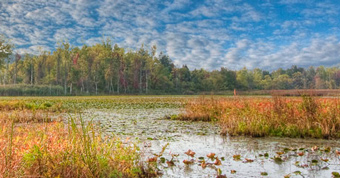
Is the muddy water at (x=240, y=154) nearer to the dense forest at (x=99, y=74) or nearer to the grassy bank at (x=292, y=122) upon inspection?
the grassy bank at (x=292, y=122)

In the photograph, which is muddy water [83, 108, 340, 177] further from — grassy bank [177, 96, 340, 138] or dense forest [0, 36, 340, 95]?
dense forest [0, 36, 340, 95]

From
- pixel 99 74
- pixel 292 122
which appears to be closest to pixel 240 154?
pixel 292 122

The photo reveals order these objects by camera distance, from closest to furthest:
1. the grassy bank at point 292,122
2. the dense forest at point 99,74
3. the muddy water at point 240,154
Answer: the muddy water at point 240,154 < the grassy bank at point 292,122 < the dense forest at point 99,74

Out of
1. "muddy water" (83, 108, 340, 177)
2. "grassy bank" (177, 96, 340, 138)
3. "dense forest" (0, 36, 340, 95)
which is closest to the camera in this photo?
"muddy water" (83, 108, 340, 177)

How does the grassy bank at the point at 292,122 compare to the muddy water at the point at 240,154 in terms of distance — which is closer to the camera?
the muddy water at the point at 240,154

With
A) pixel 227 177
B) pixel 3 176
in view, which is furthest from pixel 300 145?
pixel 3 176

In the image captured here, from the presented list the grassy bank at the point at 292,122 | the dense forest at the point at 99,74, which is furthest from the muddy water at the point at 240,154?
the dense forest at the point at 99,74

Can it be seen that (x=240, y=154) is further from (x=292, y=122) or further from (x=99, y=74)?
(x=99, y=74)

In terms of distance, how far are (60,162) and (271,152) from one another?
5.33 m

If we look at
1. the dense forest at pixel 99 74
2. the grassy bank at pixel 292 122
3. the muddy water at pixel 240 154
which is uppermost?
the dense forest at pixel 99 74

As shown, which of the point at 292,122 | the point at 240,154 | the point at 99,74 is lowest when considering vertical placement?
the point at 240,154

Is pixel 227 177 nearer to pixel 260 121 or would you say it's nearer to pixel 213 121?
pixel 260 121

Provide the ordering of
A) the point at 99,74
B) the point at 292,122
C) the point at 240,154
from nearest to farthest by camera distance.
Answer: the point at 240,154, the point at 292,122, the point at 99,74

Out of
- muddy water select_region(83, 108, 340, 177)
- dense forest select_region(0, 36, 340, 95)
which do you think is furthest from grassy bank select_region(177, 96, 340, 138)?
dense forest select_region(0, 36, 340, 95)
